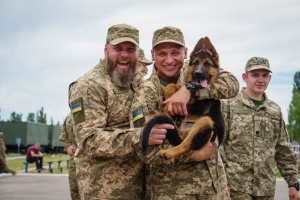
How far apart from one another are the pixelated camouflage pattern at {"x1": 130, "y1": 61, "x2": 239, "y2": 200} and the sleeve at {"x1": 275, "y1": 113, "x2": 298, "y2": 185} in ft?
8.53

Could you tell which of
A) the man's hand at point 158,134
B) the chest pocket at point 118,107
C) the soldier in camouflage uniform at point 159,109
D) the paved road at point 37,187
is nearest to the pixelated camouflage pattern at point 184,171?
the soldier in camouflage uniform at point 159,109

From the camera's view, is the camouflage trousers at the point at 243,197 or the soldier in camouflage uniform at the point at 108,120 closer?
the soldier in camouflage uniform at the point at 108,120

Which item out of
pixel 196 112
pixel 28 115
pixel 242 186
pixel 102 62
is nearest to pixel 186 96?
pixel 196 112

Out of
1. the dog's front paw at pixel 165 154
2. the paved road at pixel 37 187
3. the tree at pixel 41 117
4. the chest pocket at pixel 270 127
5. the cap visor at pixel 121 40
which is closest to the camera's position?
the dog's front paw at pixel 165 154

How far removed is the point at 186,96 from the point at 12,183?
1378 centimetres

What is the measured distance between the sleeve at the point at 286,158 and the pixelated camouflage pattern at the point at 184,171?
2601 millimetres

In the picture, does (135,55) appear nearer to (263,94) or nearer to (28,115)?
(263,94)

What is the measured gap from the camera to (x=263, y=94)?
658 cm

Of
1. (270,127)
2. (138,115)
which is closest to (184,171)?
(138,115)

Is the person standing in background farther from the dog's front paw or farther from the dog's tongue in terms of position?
the dog's front paw

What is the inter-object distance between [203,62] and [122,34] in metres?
0.88

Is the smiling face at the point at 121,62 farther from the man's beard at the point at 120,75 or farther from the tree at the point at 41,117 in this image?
the tree at the point at 41,117

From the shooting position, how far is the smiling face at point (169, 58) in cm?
397

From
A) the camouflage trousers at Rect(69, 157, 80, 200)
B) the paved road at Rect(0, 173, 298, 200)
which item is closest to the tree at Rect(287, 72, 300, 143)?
the paved road at Rect(0, 173, 298, 200)
